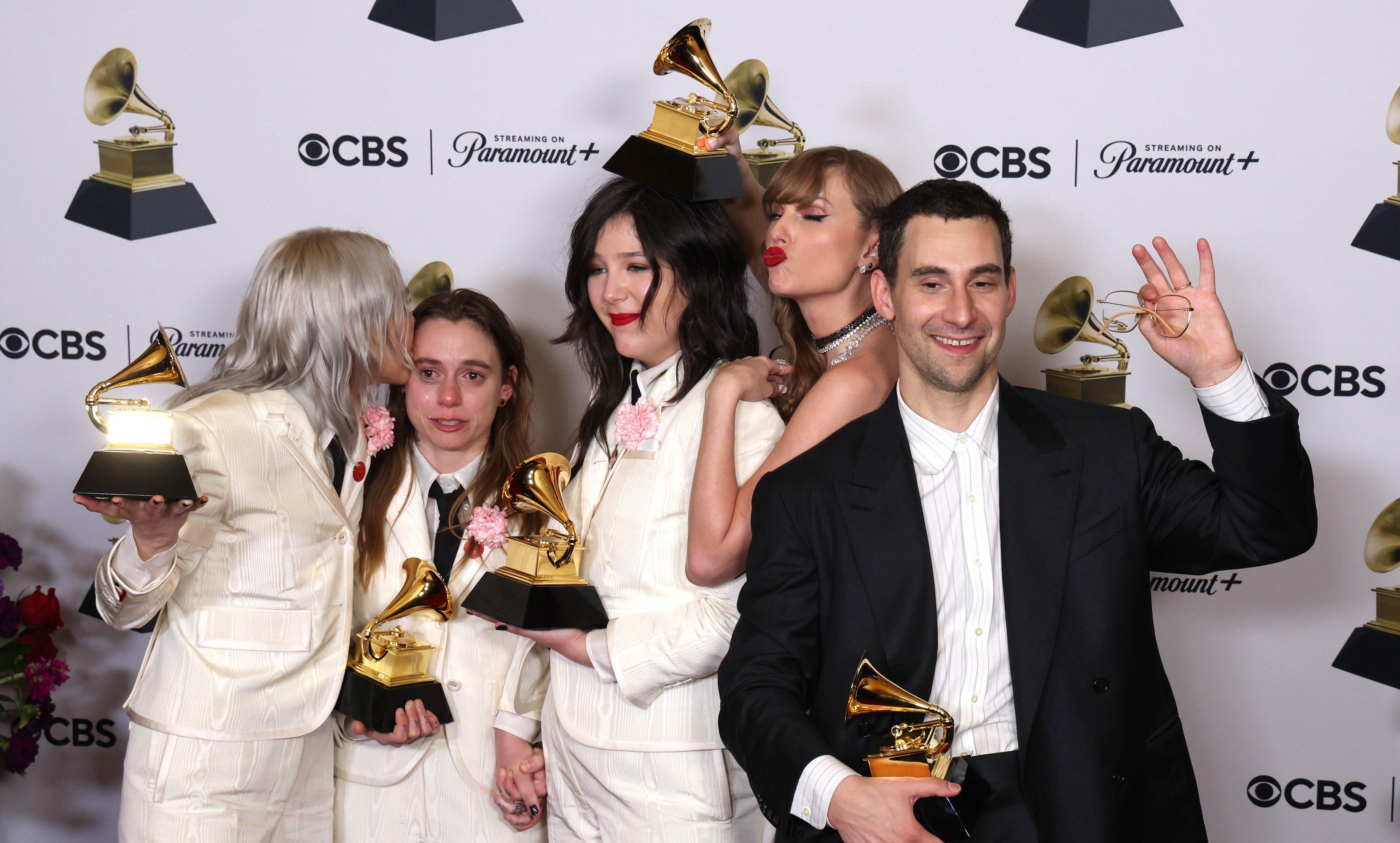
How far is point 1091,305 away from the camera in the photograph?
3.41 m

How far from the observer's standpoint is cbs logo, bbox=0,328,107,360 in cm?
377

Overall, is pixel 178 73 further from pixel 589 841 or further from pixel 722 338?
pixel 589 841

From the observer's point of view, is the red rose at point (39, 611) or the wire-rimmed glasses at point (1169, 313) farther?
the red rose at point (39, 611)

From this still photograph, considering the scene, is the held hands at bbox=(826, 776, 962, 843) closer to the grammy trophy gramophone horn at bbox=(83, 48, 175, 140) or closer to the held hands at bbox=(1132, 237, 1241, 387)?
the held hands at bbox=(1132, 237, 1241, 387)

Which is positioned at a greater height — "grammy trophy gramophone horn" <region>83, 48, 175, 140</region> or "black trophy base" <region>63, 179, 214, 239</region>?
"grammy trophy gramophone horn" <region>83, 48, 175, 140</region>

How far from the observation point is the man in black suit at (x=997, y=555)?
6.75 feet

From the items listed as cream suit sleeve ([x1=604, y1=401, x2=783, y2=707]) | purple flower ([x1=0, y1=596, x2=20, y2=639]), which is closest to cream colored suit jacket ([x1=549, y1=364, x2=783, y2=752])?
cream suit sleeve ([x1=604, y1=401, x2=783, y2=707])

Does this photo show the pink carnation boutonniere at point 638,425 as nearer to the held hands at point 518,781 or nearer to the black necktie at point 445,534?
the black necktie at point 445,534

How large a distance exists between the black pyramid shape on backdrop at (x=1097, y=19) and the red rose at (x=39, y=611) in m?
3.47

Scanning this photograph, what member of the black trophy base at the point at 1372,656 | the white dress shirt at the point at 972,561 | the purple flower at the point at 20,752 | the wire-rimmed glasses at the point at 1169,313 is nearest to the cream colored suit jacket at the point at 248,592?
the purple flower at the point at 20,752

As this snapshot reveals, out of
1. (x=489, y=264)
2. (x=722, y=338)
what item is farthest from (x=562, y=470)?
(x=489, y=264)

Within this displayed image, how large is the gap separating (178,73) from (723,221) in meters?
1.99

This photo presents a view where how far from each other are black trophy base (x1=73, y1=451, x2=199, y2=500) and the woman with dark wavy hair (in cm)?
85

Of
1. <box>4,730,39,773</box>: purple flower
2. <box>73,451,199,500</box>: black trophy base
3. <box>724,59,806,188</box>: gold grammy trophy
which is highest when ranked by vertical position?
<box>724,59,806,188</box>: gold grammy trophy
